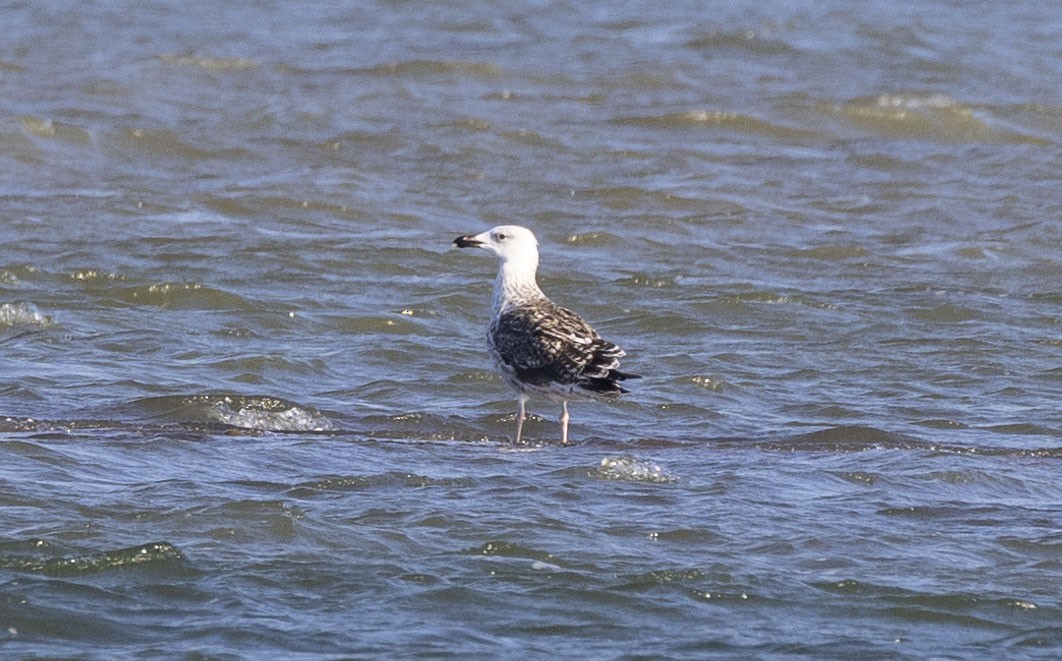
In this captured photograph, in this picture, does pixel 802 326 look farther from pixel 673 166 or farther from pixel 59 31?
pixel 59 31

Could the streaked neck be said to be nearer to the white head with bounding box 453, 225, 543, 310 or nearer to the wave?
the white head with bounding box 453, 225, 543, 310

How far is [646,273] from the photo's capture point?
11688 mm

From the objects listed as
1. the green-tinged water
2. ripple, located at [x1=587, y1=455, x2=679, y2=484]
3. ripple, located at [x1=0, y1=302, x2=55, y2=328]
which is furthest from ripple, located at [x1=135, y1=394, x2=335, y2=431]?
ripple, located at [x1=0, y1=302, x2=55, y2=328]

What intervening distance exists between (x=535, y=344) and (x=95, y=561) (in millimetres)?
2709

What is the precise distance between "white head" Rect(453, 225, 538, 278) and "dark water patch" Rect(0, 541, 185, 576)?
3.08m

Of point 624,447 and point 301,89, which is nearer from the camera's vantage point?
point 624,447

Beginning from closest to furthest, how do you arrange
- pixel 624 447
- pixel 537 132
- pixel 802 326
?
pixel 624 447, pixel 802 326, pixel 537 132

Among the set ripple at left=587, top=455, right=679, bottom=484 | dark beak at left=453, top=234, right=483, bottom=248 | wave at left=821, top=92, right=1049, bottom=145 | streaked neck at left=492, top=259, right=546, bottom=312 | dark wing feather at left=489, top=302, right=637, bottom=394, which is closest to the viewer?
ripple at left=587, top=455, right=679, bottom=484

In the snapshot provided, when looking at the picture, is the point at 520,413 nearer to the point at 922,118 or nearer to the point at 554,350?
the point at 554,350

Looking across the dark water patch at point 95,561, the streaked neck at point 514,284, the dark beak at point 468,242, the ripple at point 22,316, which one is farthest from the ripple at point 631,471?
the ripple at point 22,316

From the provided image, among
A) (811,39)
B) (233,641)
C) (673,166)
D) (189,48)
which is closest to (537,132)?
(673,166)

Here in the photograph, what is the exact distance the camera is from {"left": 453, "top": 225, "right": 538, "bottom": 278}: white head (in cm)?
880

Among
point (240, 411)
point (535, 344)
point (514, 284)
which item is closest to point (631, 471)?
point (535, 344)

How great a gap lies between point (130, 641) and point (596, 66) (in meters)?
14.6
